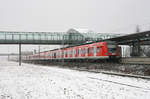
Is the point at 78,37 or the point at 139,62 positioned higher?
the point at 78,37

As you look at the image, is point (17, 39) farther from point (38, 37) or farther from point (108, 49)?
point (108, 49)

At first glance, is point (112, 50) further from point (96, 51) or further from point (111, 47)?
point (96, 51)

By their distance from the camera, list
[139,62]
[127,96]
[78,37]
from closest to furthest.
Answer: [127,96] < [139,62] < [78,37]

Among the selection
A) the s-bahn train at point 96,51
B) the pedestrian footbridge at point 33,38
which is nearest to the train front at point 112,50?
the s-bahn train at point 96,51

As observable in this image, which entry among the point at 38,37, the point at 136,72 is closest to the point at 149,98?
the point at 136,72

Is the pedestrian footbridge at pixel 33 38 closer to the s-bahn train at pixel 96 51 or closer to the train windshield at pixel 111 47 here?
the s-bahn train at pixel 96 51

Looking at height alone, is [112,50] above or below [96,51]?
above

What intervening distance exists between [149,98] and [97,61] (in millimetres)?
17103

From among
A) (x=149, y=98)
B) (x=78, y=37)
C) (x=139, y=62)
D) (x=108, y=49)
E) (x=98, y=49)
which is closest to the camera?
(x=149, y=98)

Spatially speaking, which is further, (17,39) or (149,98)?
(17,39)

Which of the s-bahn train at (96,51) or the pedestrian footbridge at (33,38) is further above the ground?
the pedestrian footbridge at (33,38)

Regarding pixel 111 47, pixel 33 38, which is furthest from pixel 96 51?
pixel 33 38

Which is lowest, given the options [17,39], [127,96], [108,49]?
[127,96]

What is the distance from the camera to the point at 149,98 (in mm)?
8016
